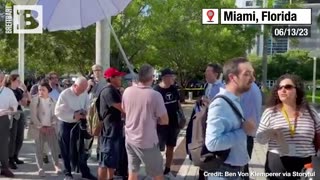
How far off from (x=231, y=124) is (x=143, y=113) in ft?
7.10

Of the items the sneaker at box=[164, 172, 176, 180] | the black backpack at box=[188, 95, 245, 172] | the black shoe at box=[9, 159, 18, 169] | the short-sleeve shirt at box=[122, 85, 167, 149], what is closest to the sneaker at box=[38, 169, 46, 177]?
the black shoe at box=[9, 159, 18, 169]

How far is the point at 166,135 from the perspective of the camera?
7.70 m

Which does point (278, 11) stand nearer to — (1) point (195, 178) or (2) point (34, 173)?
(1) point (195, 178)

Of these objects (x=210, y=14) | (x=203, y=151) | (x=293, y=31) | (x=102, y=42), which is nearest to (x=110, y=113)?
(x=203, y=151)

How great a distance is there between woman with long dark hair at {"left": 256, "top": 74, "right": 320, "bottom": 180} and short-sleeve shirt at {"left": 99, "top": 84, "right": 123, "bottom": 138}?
252cm

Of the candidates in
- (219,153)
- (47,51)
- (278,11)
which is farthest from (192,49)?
(219,153)

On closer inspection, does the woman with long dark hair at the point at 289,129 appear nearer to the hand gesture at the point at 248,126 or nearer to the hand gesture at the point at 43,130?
the hand gesture at the point at 248,126

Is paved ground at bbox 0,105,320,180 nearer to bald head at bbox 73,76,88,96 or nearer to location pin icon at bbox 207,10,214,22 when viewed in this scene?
bald head at bbox 73,76,88,96

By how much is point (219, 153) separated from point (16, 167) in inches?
231

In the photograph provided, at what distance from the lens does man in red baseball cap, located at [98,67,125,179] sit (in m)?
6.65

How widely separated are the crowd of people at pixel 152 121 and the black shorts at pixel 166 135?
0.05 feet

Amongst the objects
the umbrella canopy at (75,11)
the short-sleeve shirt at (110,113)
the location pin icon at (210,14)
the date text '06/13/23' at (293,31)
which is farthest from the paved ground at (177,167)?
the location pin icon at (210,14)

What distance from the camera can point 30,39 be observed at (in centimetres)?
2717

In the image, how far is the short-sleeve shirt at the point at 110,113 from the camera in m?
6.57
